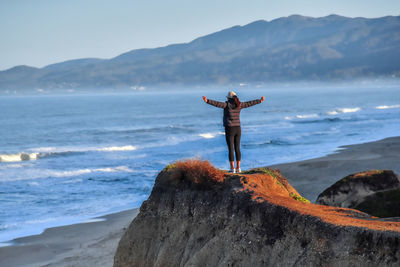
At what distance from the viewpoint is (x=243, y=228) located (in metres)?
9.30

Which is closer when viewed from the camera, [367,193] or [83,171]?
[367,193]

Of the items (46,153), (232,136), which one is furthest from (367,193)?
(46,153)

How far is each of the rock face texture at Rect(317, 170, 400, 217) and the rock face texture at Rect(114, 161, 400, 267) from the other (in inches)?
141

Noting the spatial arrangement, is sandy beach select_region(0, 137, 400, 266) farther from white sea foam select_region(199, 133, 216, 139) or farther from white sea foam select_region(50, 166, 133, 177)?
white sea foam select_region(199, 133, 216, 139)

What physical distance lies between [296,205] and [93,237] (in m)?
11.0

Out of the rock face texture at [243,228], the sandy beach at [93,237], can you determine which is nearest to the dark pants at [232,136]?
the rock face texture at [243,228]

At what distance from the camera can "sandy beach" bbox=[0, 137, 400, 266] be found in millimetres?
16016

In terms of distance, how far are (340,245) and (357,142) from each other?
37254 millimetres

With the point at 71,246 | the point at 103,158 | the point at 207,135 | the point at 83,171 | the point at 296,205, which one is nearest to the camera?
the point at 296,205

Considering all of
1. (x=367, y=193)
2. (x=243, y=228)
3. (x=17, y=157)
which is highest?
(x=243, y=228)

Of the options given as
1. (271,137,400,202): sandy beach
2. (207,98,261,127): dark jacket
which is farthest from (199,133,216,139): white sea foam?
(207,98,261,127): dark jacket

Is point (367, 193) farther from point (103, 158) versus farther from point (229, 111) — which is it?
point (103, 158)

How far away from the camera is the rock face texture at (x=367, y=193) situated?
1365cm

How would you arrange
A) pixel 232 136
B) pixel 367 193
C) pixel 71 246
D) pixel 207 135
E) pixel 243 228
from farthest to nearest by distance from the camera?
pixel 207 135, pixel 71 246, pixel 367 193, pixel 232 136, pixel 243 228
